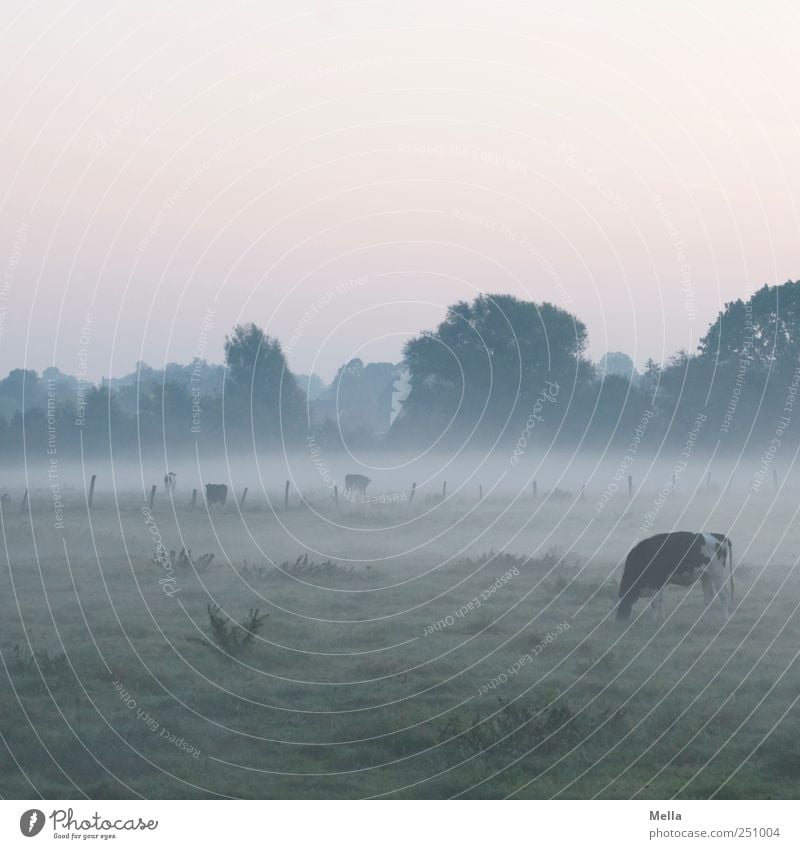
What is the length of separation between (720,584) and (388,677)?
6.68 m

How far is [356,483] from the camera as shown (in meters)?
40.3

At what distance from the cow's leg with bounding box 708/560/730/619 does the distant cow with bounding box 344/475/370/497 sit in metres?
20.5

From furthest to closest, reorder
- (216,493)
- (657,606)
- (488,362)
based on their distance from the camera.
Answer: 1. (488,362)
2. (216,493)
3. (657,606)

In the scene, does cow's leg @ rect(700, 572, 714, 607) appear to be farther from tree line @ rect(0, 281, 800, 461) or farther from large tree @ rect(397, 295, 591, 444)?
large tree @ rect(397, 295, 591, 444)

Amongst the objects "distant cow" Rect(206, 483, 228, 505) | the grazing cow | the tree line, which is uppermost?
the tree line

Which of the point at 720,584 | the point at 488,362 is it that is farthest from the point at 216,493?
the point at 720,584

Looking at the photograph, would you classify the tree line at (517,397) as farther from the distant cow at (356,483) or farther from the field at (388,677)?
the field at (388,677)

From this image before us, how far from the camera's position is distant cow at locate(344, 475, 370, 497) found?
3974 centimetres

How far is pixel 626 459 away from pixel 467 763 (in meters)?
32.9

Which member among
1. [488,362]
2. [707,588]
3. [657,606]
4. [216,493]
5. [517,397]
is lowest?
[657,606]

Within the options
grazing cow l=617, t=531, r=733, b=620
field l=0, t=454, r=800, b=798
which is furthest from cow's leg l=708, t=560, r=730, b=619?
field l=0, t=454, r=800, b=798

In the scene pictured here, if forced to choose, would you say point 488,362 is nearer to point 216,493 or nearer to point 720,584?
point 216,493

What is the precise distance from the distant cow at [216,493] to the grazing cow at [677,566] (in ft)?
63.5

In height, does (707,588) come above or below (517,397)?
below
